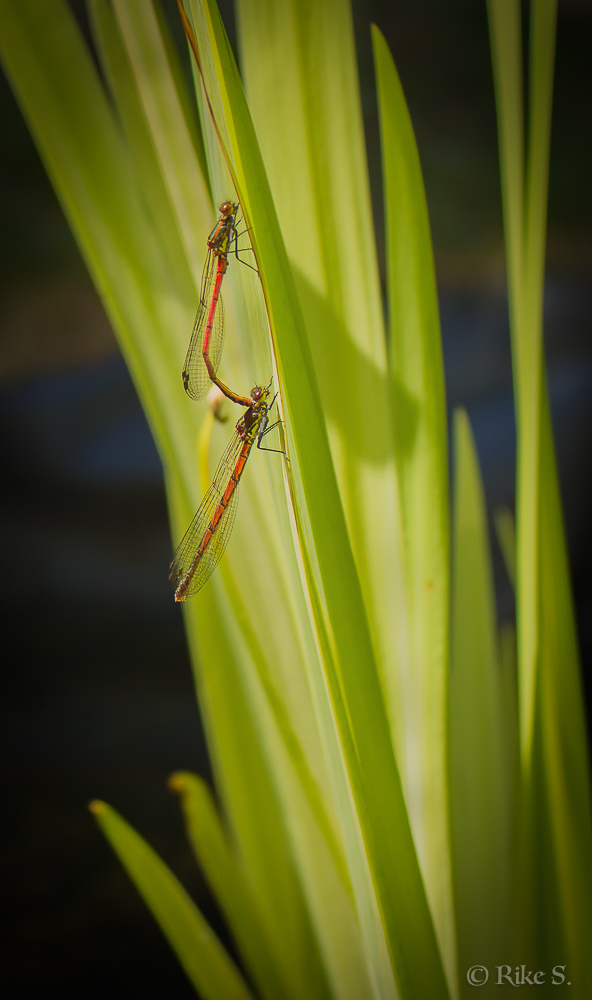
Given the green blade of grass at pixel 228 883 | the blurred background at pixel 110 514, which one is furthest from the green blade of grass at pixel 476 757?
A: the blurred background at pixel 110 514

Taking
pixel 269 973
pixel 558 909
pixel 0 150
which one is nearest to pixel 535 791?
pixel 558 909

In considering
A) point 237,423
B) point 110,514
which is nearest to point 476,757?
point 237,423

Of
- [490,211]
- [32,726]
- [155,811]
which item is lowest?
[155,811]

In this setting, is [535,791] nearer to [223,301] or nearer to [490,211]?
[223,301]

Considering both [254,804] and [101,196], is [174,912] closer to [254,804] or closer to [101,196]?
[254,804]
